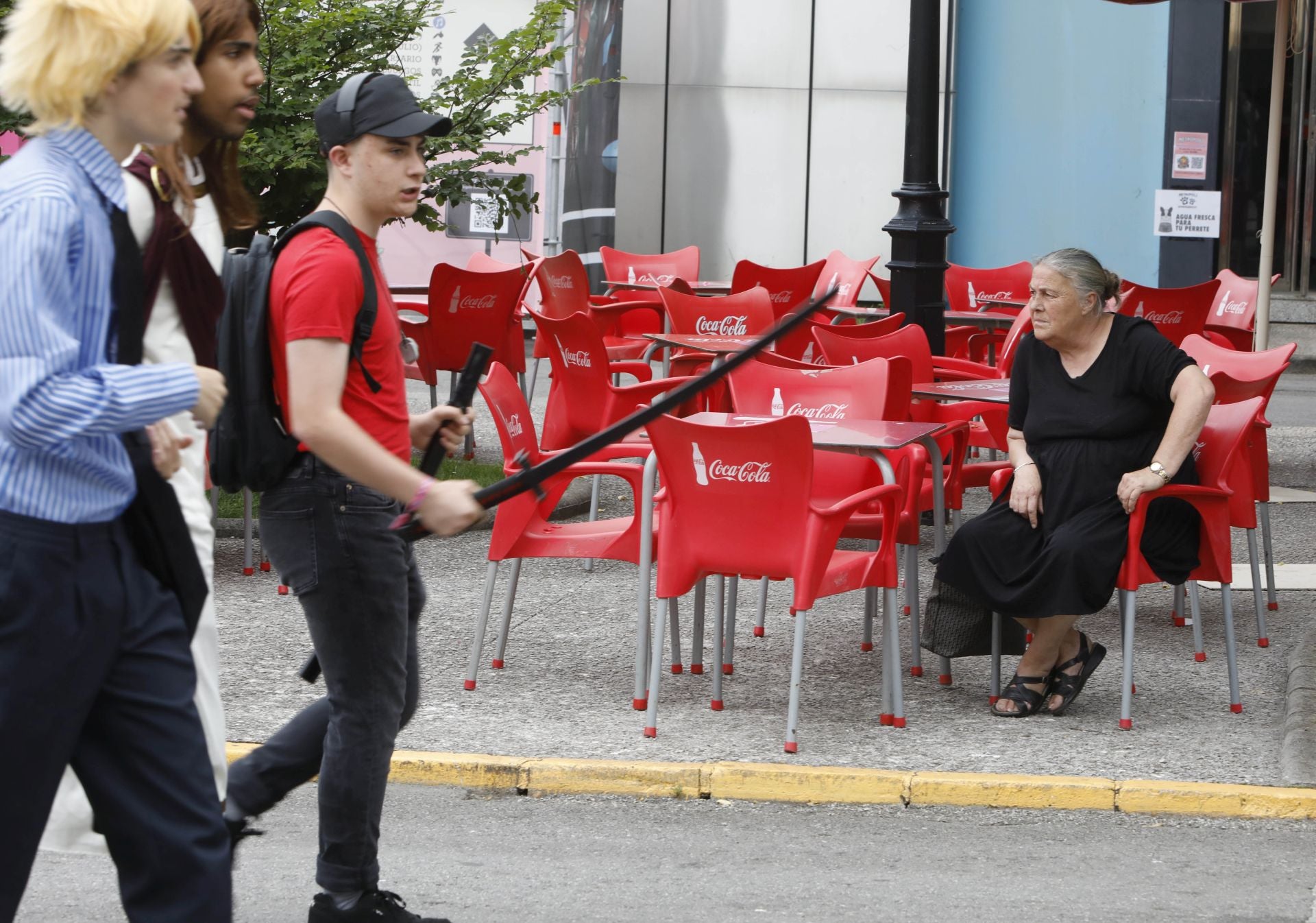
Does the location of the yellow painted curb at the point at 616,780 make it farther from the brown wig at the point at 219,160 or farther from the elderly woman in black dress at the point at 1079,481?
the brown wig at the point at 219,160

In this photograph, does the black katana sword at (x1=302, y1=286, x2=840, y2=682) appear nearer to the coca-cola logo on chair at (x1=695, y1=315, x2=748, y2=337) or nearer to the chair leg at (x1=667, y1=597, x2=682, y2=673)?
the chair leg at (x1=667, y1=597, x2=682, y2=673)

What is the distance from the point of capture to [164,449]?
277 centimetres

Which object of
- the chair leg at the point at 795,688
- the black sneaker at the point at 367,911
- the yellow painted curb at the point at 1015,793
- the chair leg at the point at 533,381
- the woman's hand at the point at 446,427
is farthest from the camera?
the chair leg at the point at 533,381

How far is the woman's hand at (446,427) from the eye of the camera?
371 centimetres

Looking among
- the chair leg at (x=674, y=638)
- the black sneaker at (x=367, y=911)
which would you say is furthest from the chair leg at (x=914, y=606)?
the black sneaker at (x=367, y=911)

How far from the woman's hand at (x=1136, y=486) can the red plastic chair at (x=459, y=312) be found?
511cm

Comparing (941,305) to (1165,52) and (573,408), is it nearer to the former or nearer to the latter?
(573,408)

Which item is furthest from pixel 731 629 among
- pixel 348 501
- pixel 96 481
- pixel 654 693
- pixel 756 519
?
pixel 96 481

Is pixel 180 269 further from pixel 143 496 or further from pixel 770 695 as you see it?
pixel 770 695

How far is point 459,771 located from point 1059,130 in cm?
1447

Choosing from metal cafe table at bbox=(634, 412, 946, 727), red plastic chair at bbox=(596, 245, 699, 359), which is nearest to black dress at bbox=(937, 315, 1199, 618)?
metal cafe table at bbox=(634, 412, 946, 727)

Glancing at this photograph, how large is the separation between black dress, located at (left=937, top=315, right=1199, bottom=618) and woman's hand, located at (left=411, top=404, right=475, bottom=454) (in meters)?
2.85

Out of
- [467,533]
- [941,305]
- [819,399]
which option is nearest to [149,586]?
[819,399]

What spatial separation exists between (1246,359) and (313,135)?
185 inches
